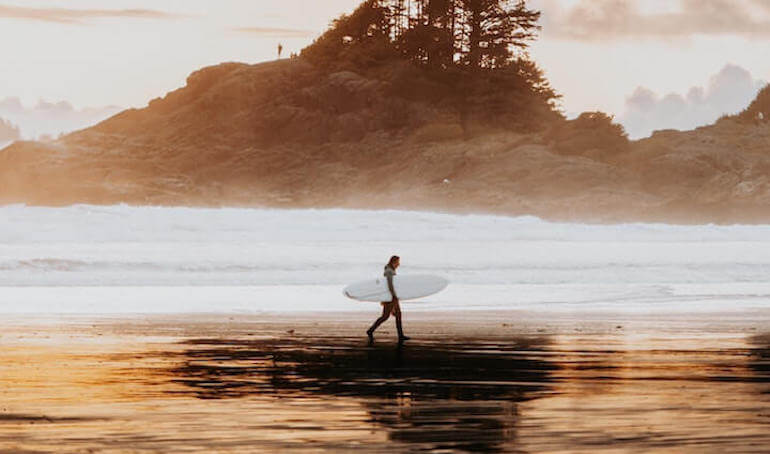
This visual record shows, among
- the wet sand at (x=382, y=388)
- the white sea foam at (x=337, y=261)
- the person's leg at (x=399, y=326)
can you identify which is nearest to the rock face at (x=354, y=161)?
the white sea foam at (x=337, y=261)

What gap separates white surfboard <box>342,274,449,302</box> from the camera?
21.8 metres

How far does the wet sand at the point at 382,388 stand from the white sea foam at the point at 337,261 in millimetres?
6944

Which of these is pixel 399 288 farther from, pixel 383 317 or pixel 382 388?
pixel 382 388

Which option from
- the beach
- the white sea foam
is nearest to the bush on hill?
the white sea foam

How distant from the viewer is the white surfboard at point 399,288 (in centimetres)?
Result: 2175

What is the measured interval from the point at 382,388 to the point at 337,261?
3239 cm

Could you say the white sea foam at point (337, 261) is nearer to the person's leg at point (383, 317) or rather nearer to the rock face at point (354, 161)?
the person's leg at point (383, 317)

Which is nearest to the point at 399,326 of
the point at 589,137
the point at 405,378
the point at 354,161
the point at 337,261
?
the point at 405,378

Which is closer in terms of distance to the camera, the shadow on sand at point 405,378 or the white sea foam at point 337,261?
the shadow on sand at point 405,378

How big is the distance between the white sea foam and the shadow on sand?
9120 mm

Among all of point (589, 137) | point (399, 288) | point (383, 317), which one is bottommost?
point (383, 317)

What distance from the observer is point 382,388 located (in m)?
13.7

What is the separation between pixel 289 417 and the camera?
37.6 feet

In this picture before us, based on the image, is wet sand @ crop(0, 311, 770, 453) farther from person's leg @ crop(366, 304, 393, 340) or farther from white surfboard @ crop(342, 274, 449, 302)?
white surfboard @ crop(342, 274, 449, 302)
